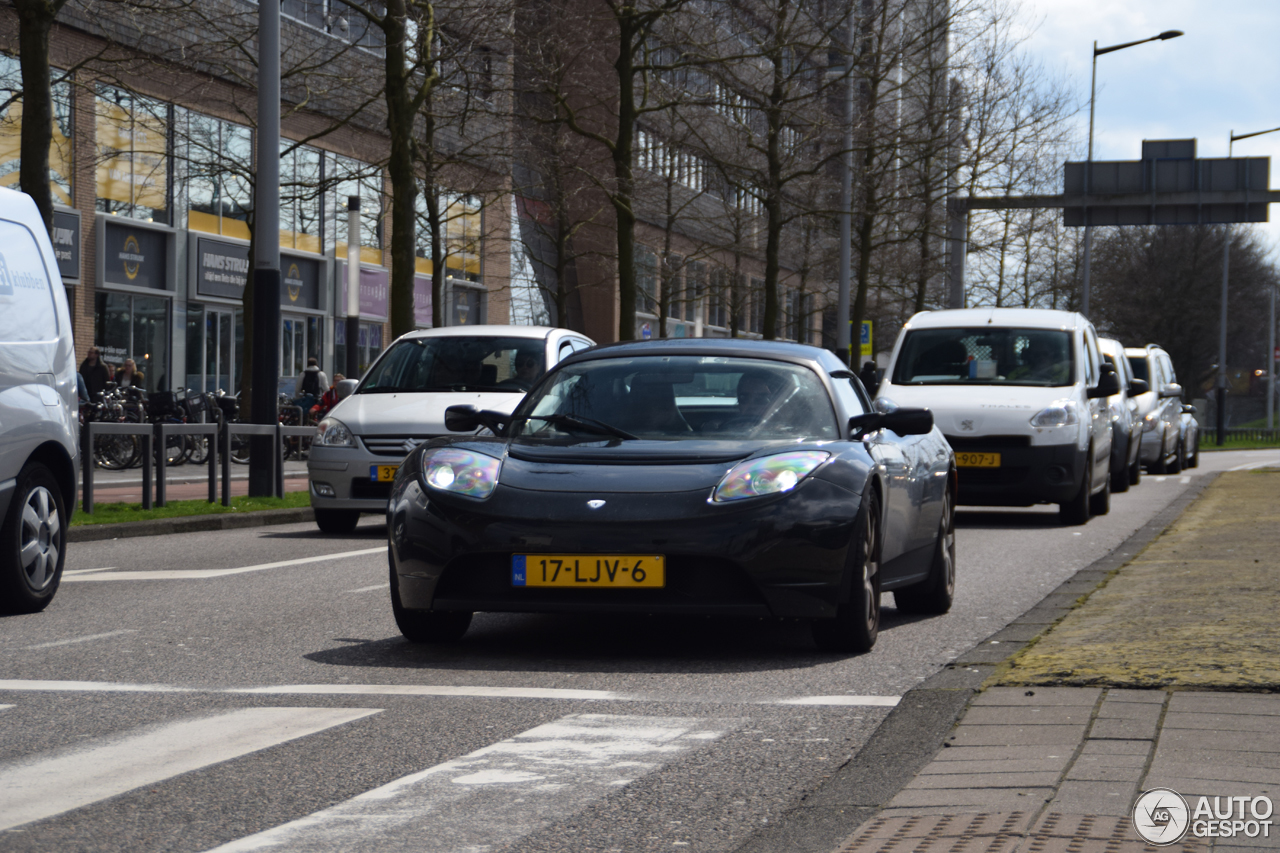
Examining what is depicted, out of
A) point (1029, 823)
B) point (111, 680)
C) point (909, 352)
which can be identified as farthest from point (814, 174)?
point (1029, 823)

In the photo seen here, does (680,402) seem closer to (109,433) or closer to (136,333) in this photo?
(109,433)

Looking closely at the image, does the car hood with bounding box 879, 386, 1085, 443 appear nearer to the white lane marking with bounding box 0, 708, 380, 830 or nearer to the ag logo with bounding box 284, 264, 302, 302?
the white lane marking with bounding box 0, 708, 380, 830

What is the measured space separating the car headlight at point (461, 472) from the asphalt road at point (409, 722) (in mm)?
688

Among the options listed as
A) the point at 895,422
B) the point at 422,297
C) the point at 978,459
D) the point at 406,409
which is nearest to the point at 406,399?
the point at 406,409

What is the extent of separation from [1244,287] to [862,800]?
77868 millimetres

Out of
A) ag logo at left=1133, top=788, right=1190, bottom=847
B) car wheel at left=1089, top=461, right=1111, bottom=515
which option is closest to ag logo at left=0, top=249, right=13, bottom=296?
ag logo at left=1133, top=788, right=1190, bottom=847

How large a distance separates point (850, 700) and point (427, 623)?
2088 millimetres

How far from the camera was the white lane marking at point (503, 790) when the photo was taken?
405cm

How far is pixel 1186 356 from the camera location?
72688mm

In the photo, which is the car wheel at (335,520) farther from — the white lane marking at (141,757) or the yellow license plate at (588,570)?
the white lane marking at (141,757)

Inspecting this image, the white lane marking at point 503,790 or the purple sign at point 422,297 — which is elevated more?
the purple sign at point 422,297

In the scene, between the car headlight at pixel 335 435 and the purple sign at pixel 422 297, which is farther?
the purple sign at pixel 422 297

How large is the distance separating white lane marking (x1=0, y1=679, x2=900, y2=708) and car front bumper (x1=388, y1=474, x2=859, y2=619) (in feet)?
2.26

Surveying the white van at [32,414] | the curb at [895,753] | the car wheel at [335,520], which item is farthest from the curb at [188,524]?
the curb at [895,753]
